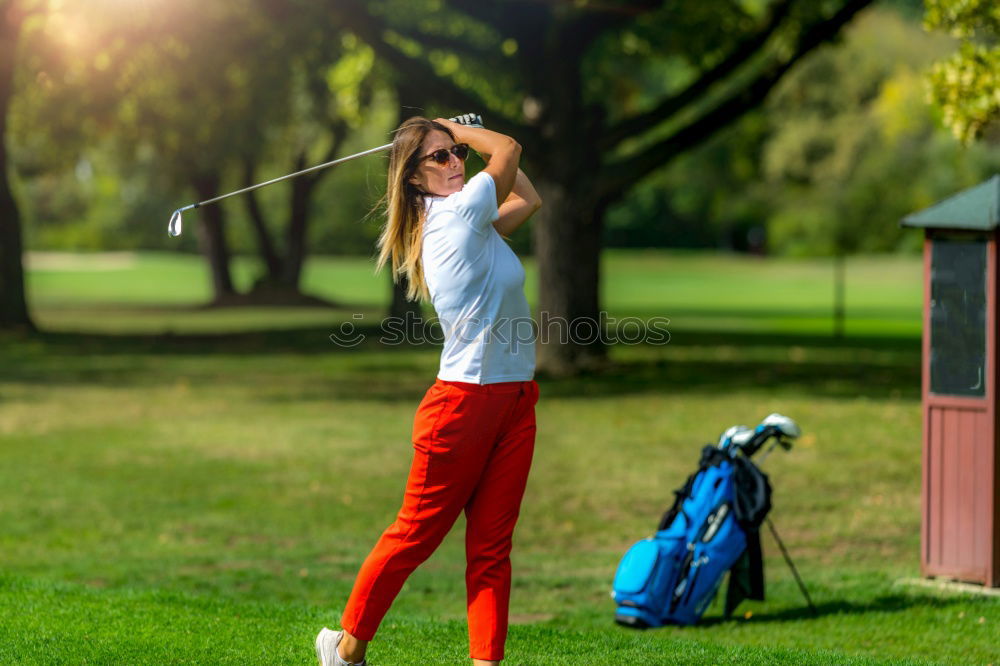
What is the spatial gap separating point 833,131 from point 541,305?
4110cm

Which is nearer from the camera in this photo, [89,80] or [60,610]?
[60,610]

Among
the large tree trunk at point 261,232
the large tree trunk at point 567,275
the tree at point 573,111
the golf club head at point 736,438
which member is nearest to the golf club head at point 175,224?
the golf club head at point 736,438

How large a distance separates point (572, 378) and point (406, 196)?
570 inches

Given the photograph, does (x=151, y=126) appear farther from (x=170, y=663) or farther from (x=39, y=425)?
(x=170, y=663)

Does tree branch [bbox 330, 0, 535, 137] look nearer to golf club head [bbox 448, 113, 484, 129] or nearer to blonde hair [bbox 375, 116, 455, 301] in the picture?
golf club head [bbox 448, 113, 484, 129]

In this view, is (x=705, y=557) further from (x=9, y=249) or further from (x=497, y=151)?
(x=9, y=249)

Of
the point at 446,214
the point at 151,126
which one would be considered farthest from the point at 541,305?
the point at 151,126

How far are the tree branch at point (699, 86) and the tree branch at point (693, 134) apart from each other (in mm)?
331

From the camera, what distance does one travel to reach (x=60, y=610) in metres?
6.03

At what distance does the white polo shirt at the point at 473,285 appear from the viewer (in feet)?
14.4

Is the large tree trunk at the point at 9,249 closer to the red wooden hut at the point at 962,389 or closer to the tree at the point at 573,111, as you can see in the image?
the tree at the point at 573,111

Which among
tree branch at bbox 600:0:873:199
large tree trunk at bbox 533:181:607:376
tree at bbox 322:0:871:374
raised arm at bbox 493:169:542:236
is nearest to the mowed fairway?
large tree trunk at bbox 533:181:607:376

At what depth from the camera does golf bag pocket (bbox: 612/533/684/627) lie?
658 cm

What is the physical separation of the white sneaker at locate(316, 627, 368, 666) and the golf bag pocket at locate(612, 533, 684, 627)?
7.04 ft
